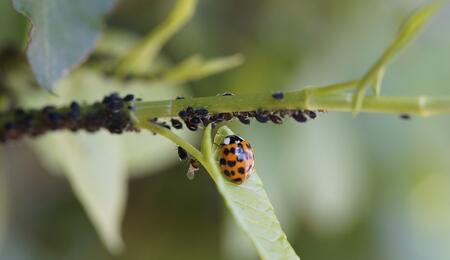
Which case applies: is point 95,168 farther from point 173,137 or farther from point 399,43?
point 399,43

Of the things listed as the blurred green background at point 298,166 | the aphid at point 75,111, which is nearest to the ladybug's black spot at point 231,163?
the aphid at point 75,111

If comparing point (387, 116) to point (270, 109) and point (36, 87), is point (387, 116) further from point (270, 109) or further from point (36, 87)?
point (270, 109)

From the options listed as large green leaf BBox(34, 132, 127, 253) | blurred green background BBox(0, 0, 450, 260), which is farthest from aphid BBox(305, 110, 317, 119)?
blurred green background BBox(0, 0, 450, 260)

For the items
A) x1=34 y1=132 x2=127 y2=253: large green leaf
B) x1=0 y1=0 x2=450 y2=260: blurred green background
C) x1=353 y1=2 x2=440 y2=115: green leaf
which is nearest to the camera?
x1=353 y1=2 x2=440 y2=115: green leaf

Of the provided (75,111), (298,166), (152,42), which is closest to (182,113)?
(75,111)

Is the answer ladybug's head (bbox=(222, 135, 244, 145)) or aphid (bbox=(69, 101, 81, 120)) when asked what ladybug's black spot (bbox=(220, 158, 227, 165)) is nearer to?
ladybug's head (bbox=(222, 135, 244, 145))

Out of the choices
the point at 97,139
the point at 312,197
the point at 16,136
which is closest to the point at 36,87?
the point at 97,139
